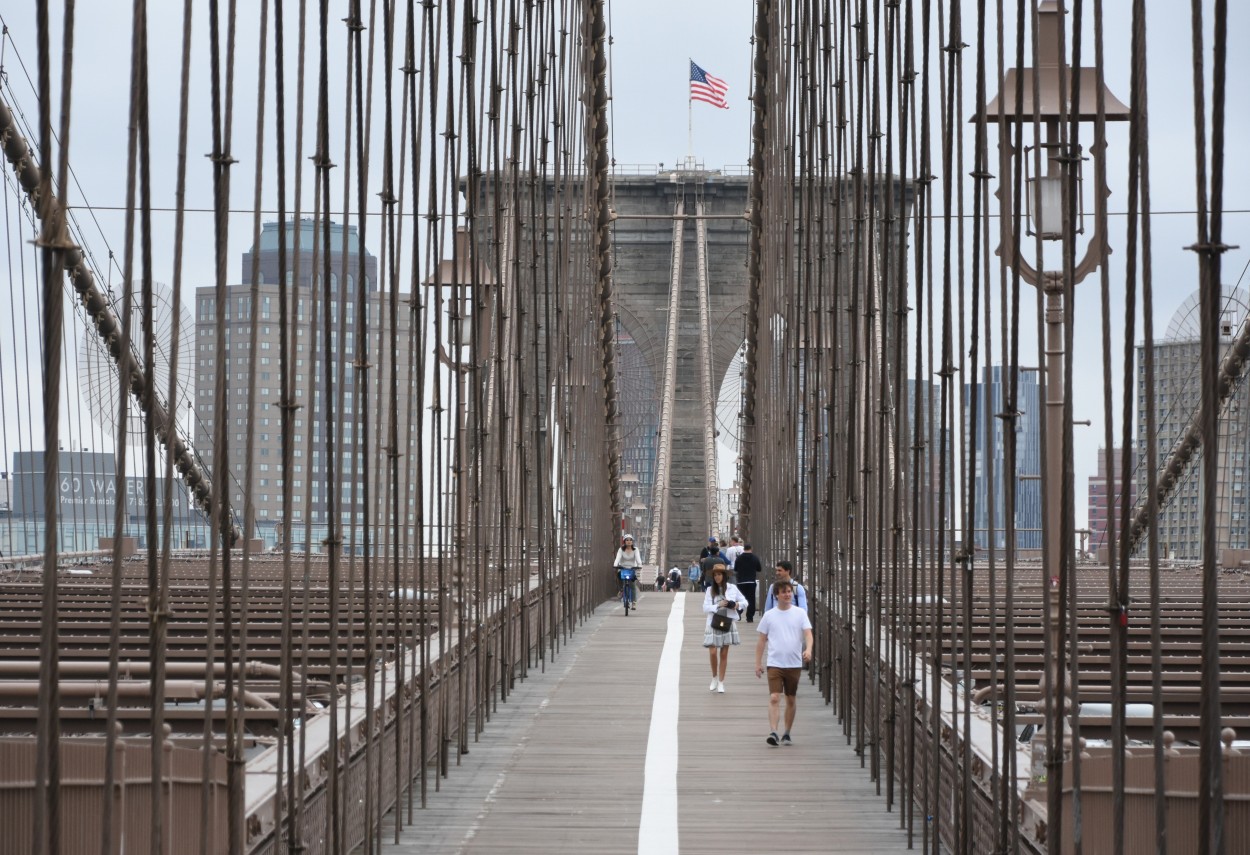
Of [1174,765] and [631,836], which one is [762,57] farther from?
[1174,765]

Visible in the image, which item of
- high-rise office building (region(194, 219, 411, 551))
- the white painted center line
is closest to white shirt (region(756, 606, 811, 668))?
the white painted center line

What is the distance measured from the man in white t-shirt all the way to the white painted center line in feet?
2.07

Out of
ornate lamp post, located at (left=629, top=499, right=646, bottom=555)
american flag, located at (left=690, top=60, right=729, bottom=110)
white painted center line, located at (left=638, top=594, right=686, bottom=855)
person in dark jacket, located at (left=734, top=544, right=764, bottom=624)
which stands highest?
american flag, located at (left=690, top=60, right=729, bottom=110)

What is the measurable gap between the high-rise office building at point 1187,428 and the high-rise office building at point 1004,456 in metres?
1.28

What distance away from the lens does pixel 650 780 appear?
780 cm

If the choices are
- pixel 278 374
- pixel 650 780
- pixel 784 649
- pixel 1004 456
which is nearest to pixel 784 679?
pixel 784 649

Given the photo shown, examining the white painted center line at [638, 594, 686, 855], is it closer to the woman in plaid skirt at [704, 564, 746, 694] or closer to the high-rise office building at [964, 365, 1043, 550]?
the woman in plaid skirt at [704, 564, 746, 694]

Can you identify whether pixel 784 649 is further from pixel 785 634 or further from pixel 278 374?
pixel 278 374

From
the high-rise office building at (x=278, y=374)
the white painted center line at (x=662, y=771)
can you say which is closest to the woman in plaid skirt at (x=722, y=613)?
the white painted center line at (x=662, y=771)

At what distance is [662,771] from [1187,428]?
1238 centimetres

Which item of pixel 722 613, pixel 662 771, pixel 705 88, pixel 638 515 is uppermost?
pixel 705 88

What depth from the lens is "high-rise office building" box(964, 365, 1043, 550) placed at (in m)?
5.00

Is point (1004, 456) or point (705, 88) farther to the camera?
point (705, 88)

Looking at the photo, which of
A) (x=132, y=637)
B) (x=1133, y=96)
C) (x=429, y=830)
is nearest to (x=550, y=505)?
(x=132, y=637)
